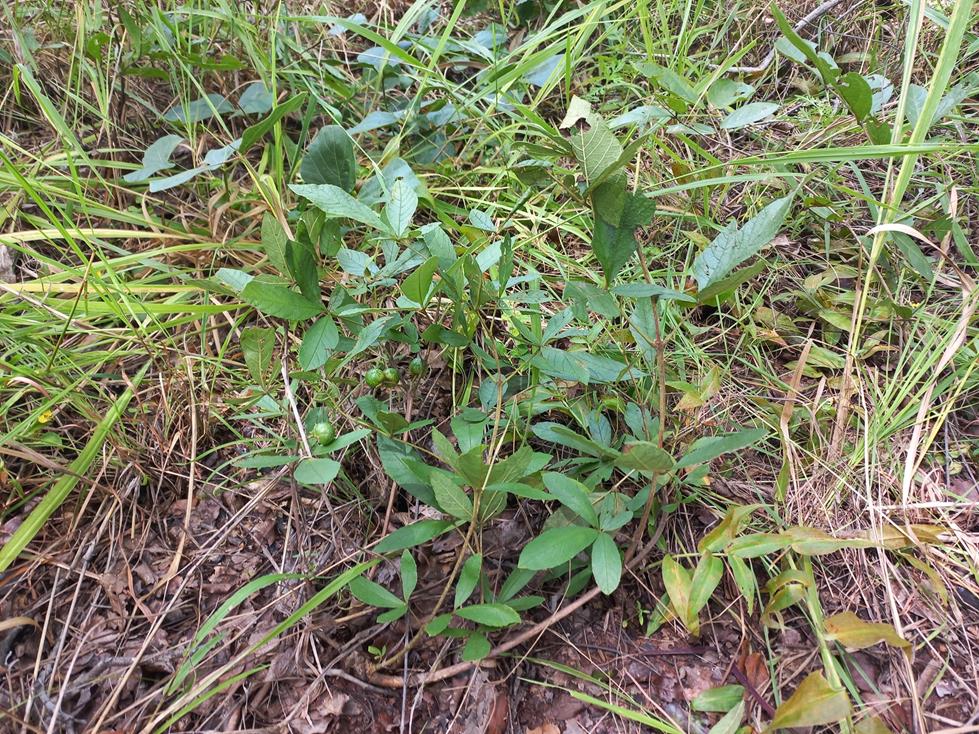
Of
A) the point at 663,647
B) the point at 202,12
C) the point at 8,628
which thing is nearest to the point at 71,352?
the point at 8,628

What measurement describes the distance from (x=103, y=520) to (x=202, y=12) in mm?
1328

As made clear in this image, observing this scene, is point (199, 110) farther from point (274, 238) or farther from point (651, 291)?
point (651, 291)

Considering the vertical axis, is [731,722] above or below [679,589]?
below

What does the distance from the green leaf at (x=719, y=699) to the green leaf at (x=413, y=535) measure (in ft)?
1.61

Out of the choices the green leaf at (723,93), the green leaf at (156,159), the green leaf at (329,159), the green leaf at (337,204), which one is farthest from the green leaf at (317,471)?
the green leaf at (723,93)

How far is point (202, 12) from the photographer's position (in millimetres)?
1699

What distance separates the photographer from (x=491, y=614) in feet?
3.25

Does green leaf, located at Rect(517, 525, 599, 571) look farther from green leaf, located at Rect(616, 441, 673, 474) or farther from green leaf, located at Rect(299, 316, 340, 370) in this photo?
green leaf, located at Rect(299, 316, 340, 370)

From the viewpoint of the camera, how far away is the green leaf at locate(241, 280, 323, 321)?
101 cm

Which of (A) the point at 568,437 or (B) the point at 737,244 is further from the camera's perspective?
(A) the point at 568,437

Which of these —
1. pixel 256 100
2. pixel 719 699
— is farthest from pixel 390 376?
pixel 256 100

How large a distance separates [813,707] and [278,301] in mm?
1005

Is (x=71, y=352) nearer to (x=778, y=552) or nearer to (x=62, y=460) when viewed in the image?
(x=62, y=460)

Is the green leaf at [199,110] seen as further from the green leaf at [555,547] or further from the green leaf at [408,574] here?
the green leaf at [555,547]
